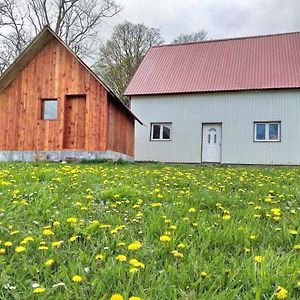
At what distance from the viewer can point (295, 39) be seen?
21438 mm

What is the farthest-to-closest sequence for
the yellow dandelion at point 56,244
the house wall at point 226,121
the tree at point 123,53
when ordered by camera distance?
the tree at point 123,53 → the house wall at point 226,121 → the yellow dandelion at point 56,244

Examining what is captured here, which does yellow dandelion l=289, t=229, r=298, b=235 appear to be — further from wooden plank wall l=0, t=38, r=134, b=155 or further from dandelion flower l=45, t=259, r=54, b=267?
wooden plank wall l=0, t=38, r=134, b=155

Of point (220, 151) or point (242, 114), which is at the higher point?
point (242, 114)

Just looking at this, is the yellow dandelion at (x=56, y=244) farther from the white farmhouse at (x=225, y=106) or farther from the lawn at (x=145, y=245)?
the white farmhouse at (x=225, y=106)

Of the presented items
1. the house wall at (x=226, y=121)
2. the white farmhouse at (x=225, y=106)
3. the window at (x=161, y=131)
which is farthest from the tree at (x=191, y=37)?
the window at (x=161, y=131)

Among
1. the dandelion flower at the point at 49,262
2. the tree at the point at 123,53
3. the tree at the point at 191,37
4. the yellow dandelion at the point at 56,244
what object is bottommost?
the dandelion flower at the point at 49,262

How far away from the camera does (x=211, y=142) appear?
1988cm

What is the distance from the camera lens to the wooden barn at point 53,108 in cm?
1480

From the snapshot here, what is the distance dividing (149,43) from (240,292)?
3182 centimetres

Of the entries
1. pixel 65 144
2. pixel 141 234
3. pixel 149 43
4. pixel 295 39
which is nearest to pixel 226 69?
pixel 295 39

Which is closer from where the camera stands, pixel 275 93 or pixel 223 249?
pixel 223 249

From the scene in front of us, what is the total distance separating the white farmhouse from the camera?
1866 centimetres

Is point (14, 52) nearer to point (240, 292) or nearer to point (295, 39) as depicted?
point (295, 39)

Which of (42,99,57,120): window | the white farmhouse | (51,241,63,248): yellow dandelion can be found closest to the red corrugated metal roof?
the white farmhouse
